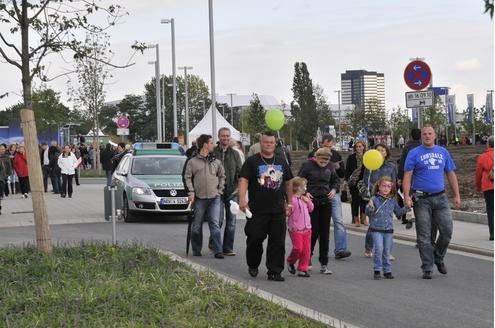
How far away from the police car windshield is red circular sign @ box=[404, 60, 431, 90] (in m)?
6.02

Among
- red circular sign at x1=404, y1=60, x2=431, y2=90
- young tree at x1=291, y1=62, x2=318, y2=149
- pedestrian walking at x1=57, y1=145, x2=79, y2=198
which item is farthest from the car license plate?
young tree at x1=291, y1=62, x2=318, y2=149

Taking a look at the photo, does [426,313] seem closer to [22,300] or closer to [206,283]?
[206,283]

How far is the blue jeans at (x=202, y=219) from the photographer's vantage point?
12750 mm

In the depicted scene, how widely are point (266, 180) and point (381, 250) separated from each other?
171cm

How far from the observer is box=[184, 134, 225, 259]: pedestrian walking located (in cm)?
1275

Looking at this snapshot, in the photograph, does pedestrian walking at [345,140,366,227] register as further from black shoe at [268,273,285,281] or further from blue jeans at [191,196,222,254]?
black shoe at [268,273,285,281]

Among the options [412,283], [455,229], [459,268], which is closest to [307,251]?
[412,283]

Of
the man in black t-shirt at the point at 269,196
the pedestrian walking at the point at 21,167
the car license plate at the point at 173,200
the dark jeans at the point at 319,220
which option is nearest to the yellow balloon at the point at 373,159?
the dark jeans at the point at 319,220

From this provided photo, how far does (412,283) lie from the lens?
1044 centimetres

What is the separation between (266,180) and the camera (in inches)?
415

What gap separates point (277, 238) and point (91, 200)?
685 inches

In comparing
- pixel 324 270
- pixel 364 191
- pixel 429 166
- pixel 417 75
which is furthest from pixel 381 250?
pixel 417 75

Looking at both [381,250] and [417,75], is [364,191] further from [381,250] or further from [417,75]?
[417,75]

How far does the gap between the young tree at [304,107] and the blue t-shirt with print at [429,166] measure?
334 feet
